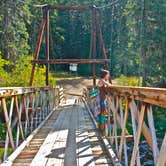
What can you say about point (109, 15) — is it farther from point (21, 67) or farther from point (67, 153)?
point (67, 153)

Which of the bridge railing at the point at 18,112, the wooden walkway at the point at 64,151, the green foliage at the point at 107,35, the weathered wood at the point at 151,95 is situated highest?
the green foliage at the point at 107,35

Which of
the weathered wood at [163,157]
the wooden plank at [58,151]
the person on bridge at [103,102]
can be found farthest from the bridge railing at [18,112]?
the weathered wood at [163,157]

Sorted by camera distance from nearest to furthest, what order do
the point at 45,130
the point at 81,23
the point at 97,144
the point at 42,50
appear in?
the point at 97,144
the point at 45,130
the point at 42,50
the point at 81,23

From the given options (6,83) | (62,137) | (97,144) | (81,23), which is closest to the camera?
(97,144)

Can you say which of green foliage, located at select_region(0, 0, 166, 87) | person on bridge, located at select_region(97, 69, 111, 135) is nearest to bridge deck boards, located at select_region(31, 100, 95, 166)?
person on bridge, located at select_region(97, 69, 111, 135)

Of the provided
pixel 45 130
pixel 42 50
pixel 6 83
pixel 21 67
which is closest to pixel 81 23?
pixel 42 50

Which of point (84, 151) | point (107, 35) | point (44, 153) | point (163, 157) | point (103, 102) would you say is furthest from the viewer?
point (107, 35)

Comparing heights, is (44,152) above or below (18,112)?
below

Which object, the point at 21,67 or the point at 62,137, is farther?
the point at 21,67

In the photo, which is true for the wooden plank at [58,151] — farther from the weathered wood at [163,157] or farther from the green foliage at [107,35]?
the green foliage at [107,35]

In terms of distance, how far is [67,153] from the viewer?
4.31 m

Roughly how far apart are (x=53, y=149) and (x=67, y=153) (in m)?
0.30

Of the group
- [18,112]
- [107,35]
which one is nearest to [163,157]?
[18,112]

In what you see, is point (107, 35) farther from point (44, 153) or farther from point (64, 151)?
point (44, 153)
